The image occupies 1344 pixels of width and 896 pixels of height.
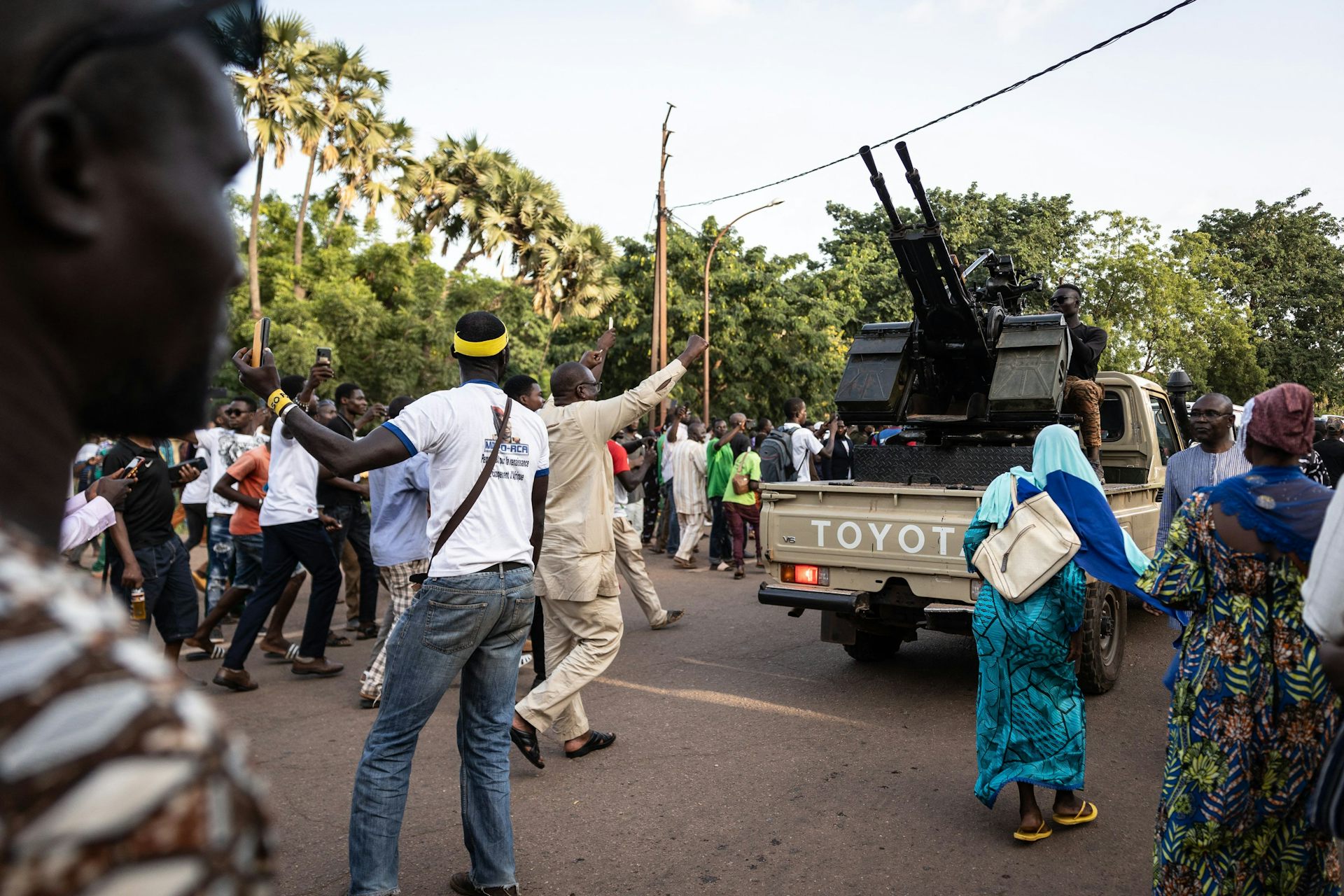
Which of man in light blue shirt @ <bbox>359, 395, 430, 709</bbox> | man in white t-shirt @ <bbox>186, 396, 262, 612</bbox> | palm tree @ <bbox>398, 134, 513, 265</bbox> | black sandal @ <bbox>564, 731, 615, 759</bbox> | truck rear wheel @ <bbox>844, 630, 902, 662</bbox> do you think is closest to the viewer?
black sandal @ <bbox>564, 731, 615, 759</bbox>

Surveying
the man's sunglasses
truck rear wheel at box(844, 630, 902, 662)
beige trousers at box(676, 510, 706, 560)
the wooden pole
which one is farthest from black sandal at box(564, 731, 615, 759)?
the wooden pole

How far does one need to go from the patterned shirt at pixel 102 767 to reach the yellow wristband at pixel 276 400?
2.53 meters

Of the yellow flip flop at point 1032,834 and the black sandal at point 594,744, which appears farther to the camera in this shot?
the black sandal at point 594,744

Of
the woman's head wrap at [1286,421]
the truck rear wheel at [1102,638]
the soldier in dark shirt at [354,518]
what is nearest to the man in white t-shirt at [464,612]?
the woman's head wrap at [1286,421]

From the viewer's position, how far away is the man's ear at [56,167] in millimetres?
667

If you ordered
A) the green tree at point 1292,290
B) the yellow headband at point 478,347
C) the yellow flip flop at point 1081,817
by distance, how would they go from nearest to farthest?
the yellow headband at point 478,347 < the yellow flip flop at point 1081,817 < the green tree at point 1292,290

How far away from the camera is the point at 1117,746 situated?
5.20 m

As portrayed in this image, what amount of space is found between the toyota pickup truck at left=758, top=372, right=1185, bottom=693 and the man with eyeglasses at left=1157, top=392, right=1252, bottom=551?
361 mm

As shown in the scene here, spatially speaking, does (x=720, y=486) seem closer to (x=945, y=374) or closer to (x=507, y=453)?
(x=945, y=374)

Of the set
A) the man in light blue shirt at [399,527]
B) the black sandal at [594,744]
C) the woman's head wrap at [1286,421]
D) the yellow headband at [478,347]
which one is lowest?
the black sandal at [594,744]

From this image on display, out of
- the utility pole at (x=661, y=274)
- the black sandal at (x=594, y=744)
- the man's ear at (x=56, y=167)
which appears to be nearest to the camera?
the man's ear at (x=56, y=167)

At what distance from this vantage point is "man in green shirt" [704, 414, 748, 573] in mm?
12109

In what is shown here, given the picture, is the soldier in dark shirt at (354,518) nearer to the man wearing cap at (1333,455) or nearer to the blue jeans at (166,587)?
the blue jeans at (166,587)

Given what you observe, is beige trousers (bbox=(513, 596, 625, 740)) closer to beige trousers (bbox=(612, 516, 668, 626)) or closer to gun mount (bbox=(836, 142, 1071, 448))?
beige trousers (bbox=(612, 516, 668, 626))
